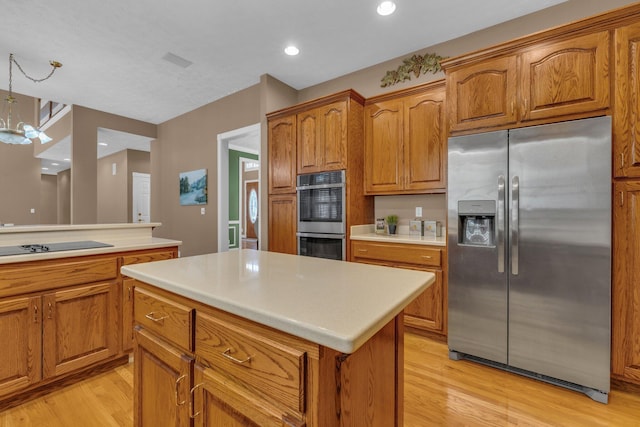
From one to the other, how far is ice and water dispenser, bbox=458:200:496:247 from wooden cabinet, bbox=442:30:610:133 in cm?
59

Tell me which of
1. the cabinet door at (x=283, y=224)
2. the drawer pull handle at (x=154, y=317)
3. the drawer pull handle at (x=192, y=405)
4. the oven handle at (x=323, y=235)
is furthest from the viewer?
the cabinet door at (x=283, y=224)

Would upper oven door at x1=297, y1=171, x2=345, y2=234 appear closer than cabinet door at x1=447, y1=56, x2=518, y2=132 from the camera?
No

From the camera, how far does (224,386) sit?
34.6 inches

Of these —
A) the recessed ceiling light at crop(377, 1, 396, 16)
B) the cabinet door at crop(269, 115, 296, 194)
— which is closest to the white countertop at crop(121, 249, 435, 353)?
the cabinet door at crop(269, 115, 296, 194)

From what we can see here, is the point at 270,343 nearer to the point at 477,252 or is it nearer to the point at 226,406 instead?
the point at 226,406

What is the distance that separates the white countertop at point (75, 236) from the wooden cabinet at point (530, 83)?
2.67 m

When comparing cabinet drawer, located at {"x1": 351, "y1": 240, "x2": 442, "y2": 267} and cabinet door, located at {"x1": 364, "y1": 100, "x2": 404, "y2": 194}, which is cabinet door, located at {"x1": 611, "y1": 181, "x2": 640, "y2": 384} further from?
cabinet door, located at {"x1": 364, "y1": 100, "x2": 404, "y2": 194}

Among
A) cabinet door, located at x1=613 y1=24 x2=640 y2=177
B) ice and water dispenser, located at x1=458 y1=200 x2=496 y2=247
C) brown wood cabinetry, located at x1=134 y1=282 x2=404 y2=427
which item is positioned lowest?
brown wood cabinetry, located at x1=134 y1=282 x2=404 y2=427

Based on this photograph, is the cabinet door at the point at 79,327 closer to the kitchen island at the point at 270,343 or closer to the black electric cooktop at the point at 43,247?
the black electric cooktop at the point at 43,247

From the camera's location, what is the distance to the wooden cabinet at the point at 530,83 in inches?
74.2

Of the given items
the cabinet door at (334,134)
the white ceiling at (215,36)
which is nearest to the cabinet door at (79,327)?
the cabinet door at (334,134)

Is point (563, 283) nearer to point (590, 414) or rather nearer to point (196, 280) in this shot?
point (590, 414)

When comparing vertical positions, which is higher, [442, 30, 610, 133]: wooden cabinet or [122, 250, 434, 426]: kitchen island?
[442, 30, 610, 133]: wooden cabinet

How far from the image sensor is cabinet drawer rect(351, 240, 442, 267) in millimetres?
2592
